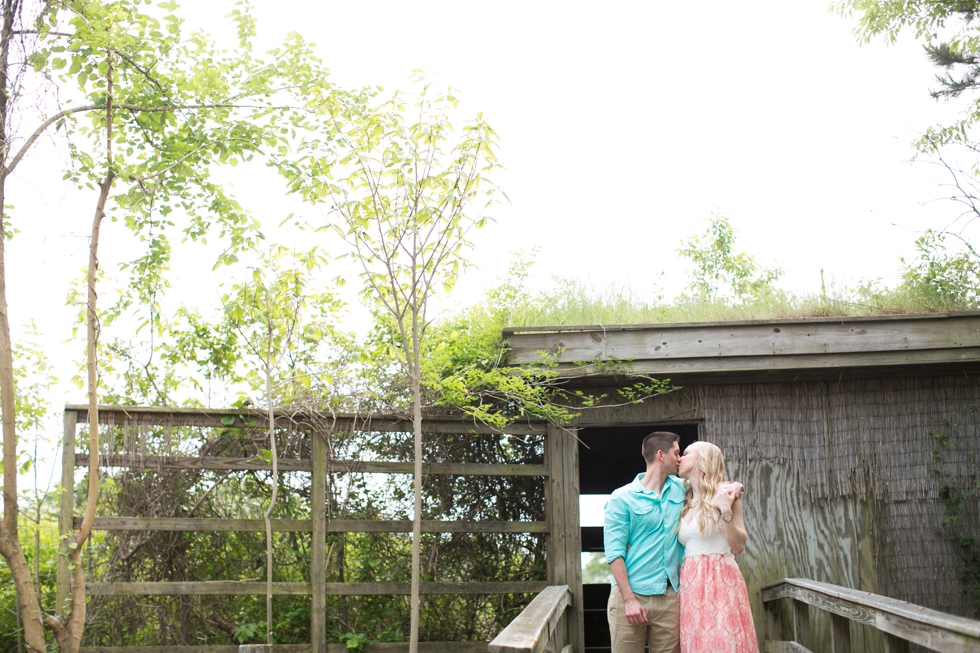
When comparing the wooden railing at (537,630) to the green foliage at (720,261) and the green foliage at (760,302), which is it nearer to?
the green foliage at (760,302)

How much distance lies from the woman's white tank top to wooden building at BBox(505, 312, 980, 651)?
83.4 inches

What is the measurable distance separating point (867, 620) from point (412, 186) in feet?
11.3

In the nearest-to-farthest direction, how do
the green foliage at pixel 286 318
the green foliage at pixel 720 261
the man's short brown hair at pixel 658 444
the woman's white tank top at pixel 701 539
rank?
the woman's white tank top at pixel 701 539 → the man's short brown hair at pixel 658 444 → the green foliage at pixel 286 318 → the green foliage at pixel 720 261

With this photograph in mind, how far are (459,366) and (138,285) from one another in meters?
3.14

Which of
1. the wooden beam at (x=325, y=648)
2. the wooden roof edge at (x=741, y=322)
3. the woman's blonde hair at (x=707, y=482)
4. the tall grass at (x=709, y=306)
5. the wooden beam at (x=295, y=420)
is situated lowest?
the wooden beam at (x=325, y=648)

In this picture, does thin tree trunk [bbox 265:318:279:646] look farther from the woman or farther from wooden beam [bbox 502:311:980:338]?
the woman

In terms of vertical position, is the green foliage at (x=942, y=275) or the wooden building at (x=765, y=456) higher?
the green foliage at (x=942, y=275)

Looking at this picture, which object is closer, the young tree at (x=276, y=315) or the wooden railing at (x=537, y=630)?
the wooden railing at (x=537, y=630)

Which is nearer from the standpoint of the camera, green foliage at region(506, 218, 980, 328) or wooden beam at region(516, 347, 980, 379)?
wooden beam at region(516, 347, 980, 379)

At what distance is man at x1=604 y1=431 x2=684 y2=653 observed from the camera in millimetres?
3971

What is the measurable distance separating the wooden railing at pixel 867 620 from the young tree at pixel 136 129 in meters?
4.35

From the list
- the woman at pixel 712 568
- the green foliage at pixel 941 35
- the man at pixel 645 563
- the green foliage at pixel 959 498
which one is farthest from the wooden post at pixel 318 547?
the green foliage at pixel 941 35

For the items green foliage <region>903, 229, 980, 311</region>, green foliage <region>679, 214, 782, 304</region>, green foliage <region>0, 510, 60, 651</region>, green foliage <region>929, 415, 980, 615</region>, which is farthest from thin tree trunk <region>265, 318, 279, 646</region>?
green foliage <region>679, 214, 782, 304</region>

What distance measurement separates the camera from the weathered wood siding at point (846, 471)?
19.5 feet
